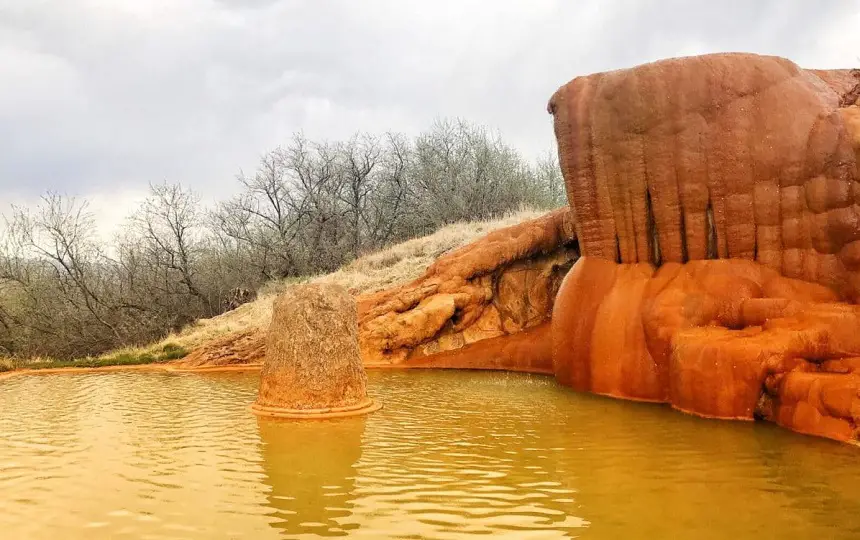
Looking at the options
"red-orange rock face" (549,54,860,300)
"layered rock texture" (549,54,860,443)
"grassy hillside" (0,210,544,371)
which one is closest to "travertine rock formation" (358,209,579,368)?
"grassy hillside" (0,210,544,371)

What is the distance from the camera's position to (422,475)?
5.45 m

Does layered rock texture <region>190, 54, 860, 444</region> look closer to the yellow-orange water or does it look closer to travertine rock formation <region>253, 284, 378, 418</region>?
travertine rock formation <region>253, 284, 378, 418</region>

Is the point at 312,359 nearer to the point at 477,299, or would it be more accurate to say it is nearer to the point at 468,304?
the point at 468,304

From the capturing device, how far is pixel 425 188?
3569 cm

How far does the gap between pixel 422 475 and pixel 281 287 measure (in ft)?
74.4

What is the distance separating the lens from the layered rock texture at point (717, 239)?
318 inches

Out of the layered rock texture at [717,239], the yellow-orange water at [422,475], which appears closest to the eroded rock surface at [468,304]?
the layered rock texture at [717,239]

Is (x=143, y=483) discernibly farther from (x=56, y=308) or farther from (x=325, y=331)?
(x=56, y=308)

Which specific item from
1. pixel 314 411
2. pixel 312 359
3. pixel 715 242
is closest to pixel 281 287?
pixel 312 359

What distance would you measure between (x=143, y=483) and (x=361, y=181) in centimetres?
3126

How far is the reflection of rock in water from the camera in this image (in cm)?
435

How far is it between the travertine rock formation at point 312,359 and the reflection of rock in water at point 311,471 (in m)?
0.46

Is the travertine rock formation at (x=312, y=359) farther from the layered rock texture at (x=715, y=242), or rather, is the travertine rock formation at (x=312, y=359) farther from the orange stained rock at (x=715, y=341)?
the orange stained rock at (x=715, y=341)

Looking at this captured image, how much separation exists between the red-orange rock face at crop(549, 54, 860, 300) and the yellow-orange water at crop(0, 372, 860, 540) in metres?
3.12
